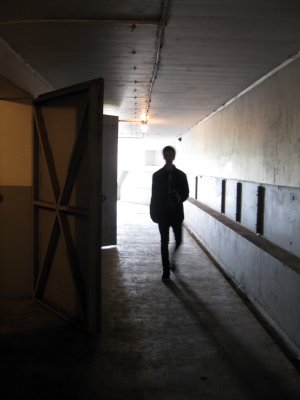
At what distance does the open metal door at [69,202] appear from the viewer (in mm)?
3570

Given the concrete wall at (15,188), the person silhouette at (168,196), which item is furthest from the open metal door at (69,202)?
the person silhouette at (168,196)

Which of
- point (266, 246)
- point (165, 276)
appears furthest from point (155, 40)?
point (165, 276)

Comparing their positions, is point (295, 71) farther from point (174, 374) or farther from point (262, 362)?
point (174, 374)

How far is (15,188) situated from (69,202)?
3.34ft

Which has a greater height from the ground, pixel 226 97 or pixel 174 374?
pixel 226 97

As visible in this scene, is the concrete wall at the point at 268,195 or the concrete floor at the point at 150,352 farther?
the concrete wall at the point at 268,195

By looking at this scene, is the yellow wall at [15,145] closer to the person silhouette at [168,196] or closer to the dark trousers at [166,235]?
the person silhouette at [168,196]

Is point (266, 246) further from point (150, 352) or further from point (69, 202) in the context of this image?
point (69, 202)

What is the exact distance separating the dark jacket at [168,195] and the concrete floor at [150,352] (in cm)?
93

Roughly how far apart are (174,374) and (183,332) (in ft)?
2.65

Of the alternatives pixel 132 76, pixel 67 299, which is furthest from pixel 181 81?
pixel 67 299

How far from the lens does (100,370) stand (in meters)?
3.08

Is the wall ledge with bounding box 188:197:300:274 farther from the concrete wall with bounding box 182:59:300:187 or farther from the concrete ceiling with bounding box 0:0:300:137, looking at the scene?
the concrete ceiling with bounding box 0:0:300:137

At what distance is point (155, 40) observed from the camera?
3.78 m
